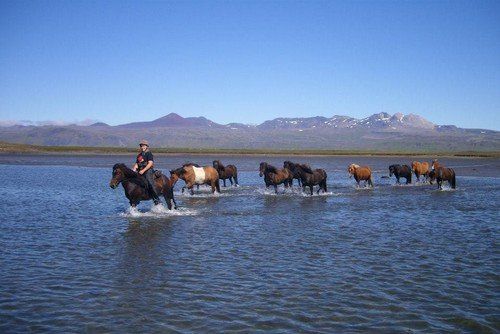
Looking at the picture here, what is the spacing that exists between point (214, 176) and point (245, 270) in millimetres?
15723

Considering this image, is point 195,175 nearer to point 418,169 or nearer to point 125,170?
point 125,170

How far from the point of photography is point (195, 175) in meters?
24.1

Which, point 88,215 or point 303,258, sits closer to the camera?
point 303,258

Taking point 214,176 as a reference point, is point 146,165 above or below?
above

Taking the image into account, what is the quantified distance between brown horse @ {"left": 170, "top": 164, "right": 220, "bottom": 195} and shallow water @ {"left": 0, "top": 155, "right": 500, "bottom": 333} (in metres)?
5.67

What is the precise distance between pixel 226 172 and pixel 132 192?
43.5 ft

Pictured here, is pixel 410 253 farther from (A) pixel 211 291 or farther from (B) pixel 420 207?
(B) pixel 420 207

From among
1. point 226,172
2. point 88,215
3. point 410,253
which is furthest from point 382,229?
point 226,172

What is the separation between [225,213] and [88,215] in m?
4.95

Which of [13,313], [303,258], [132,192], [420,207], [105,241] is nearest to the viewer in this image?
[13,313]

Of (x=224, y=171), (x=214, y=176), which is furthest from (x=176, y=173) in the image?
(x=224, y=171)

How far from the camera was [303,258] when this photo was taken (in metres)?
10.5

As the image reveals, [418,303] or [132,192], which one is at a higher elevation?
[132,192]

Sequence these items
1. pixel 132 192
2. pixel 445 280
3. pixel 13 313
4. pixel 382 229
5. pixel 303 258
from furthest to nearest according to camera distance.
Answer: pixel 132 192 → pixel 382 229 → pixel 303 258 → pixel 445 280 → pixel 13 313
